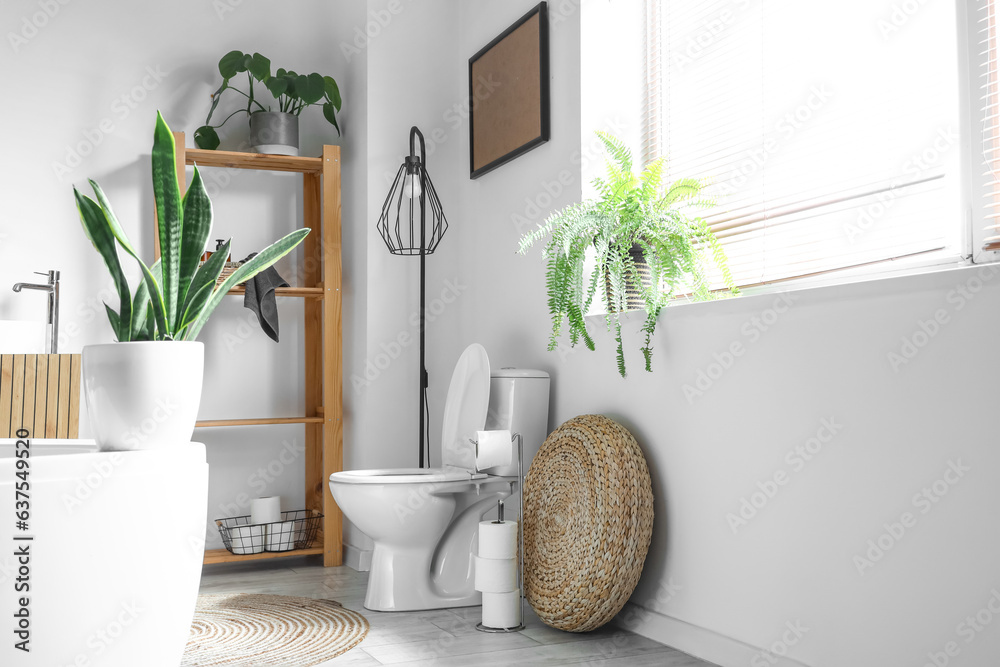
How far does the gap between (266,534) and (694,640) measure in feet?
5.86

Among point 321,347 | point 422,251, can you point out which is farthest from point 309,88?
point 321,347

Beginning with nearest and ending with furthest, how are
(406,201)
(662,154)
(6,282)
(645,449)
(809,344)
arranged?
1. (809,344)
2. (645,449)
3. (662,154)
4. (6,282)
5. (406,201)

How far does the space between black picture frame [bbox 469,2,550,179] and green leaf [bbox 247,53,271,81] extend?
78 cm

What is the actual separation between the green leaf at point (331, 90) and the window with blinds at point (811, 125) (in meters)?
1.37

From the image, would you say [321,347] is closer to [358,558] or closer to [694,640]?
[358,558]

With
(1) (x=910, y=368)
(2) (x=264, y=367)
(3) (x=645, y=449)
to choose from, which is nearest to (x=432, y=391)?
(2) (x=264, y=367)

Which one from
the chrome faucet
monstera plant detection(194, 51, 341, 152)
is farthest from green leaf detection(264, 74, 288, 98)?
the chrome faucet

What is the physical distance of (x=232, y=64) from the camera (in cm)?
328

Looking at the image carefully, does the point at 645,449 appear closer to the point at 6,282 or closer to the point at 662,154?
the point at 662,154

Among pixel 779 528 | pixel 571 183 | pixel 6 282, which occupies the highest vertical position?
pixel 571 183

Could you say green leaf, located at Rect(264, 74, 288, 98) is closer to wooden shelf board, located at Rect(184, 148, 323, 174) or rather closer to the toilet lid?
wooden shelf board, located at Rect(184, 148, 323, 174)

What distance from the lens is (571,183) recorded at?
2641 mm

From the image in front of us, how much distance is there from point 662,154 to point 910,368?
46.6 inches

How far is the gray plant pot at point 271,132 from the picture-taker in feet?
10.9
